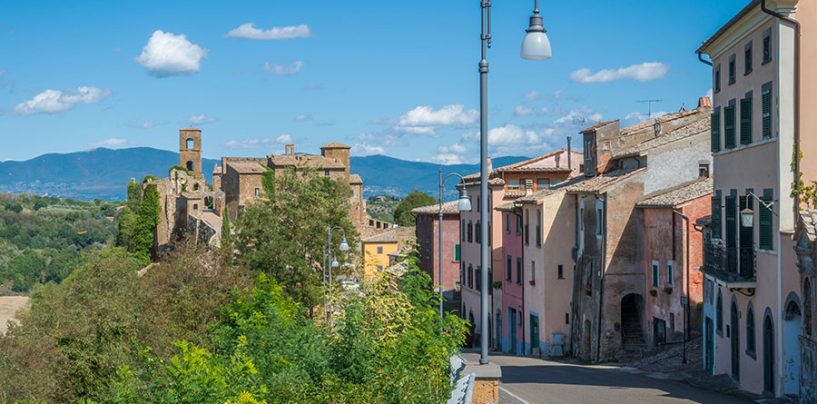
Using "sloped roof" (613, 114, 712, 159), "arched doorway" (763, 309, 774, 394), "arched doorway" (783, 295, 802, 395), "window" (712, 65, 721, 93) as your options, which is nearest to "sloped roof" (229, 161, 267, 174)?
"sloped roof" (613, 114, 712, 159)

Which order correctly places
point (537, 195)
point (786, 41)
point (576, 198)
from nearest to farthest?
point (786, 41)
point (576, 198)
point (537, 195)

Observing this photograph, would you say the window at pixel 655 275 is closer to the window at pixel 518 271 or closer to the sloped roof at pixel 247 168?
the window at pixel 518 271

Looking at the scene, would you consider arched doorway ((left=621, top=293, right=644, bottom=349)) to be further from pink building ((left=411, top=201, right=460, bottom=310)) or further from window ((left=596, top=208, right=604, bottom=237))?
pink building ((left=411, top=201, right=460, bottom=310))

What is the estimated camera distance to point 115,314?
42656 mm

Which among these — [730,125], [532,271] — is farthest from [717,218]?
[532,271]

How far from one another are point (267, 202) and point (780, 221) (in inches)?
1587

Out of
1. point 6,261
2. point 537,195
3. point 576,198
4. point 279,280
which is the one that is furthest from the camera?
point 6,261

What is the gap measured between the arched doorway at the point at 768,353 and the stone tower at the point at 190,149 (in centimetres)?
15198

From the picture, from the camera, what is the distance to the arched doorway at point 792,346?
27.8 m

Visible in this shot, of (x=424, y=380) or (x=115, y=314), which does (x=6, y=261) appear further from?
(x=424, y=380)

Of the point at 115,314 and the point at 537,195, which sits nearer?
the point at 115,314

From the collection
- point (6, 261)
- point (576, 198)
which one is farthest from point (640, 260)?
point (6, 261)

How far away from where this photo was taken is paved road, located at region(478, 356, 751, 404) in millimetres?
28203

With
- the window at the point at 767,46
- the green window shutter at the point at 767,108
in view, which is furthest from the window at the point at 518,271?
the window at the point at 767,46
